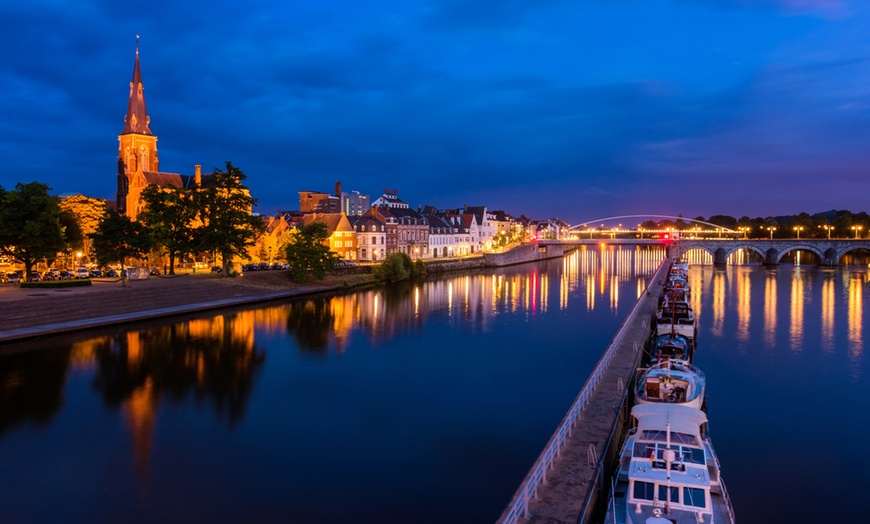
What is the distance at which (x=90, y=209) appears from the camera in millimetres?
59812

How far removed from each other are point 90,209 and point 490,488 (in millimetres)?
60873

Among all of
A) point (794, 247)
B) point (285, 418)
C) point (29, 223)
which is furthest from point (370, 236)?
point (794, 247)

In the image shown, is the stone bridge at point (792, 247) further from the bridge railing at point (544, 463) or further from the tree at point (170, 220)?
the bridge railing at point (544, 463)

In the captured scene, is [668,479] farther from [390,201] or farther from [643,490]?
[390,201]

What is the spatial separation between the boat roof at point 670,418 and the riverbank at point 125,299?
3084cm

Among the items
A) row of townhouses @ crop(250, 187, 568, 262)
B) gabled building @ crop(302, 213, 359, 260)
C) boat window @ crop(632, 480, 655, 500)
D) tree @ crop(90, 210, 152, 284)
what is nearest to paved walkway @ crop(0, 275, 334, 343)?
tree @ crop(90, 210, 152, 284)

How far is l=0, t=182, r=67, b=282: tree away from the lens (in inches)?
1491

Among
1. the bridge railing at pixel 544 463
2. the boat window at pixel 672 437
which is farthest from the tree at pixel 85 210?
the boat window at pixel 672 437

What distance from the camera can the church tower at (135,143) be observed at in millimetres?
79125

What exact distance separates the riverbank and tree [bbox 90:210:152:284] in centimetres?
222

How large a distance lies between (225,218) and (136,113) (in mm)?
42704

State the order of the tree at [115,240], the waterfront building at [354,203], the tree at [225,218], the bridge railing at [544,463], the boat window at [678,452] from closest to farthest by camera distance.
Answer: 1. the bridge railing at [544,463]
2. the boat window at [678,452]
3. the tree at [115,240]
4. the tree at [225,218]
5. the waterfront building at [354,203]

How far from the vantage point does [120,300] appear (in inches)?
1487

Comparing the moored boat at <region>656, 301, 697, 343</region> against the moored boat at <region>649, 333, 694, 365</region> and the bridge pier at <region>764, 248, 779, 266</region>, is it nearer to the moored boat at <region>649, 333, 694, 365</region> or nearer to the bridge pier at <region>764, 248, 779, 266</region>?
the moored boat at <region>649, 333, 694, 365</region>
